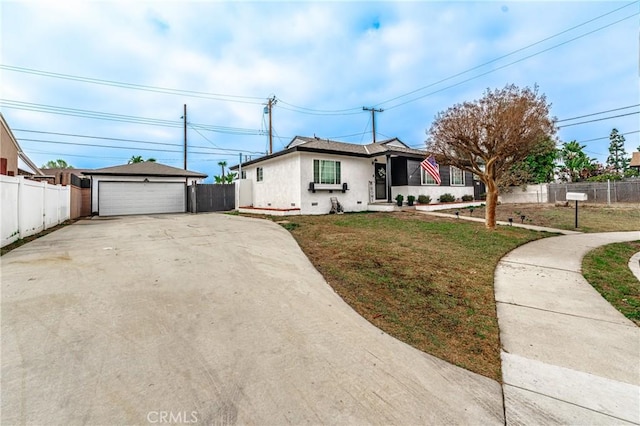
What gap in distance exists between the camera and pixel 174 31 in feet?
38.0

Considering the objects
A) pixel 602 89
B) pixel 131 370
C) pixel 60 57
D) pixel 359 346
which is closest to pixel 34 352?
pixel 131 370

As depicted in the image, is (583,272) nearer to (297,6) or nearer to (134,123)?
(297,6)

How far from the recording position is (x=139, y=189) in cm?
2052

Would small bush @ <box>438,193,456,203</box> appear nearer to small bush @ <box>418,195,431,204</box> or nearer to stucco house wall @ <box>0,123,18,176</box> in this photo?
small bush @ <box>418,195,431,204</box>

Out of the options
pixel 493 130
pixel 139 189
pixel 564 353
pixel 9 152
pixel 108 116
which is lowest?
pixel 564 353

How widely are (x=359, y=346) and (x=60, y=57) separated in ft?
81.4

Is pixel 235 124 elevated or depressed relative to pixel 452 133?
elevated

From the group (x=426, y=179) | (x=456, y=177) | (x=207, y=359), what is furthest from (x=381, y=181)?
(x=207, y=359)

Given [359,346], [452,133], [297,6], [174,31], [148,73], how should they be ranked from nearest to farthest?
[359,346] < [297,6] < [452,133] < [174,31] < [148,73]

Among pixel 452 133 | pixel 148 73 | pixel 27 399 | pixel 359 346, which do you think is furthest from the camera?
pixel 148 73

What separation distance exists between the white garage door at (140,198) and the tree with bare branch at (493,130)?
19.5 meters

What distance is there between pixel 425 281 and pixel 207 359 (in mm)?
3666

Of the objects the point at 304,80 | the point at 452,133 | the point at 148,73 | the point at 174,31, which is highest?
the point at 148,73

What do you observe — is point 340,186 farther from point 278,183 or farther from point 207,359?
point 207,359
